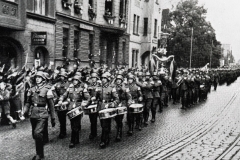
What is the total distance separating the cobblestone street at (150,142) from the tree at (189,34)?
4732 cm

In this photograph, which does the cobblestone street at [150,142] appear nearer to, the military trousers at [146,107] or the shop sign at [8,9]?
the military trousers at [146,107]

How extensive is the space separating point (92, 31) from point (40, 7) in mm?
7128

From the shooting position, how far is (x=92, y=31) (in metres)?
27.8

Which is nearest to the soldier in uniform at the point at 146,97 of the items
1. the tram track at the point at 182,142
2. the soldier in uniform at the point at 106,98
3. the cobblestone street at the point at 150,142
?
the cobblestone street at the point at 150,142

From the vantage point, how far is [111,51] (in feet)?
104

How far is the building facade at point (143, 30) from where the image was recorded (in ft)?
123

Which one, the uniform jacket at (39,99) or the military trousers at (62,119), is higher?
the uniform jacket at (39,99)

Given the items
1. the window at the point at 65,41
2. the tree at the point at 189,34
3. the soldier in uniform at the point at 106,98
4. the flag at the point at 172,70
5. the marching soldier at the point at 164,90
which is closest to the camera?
the soldier in uniform at the point at 106,98

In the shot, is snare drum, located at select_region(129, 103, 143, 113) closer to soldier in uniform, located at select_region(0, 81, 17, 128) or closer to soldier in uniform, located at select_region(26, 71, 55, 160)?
soldier in uniform, located at select_region(26, 71, 55, 160)

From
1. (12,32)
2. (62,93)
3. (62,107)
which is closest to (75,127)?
(62,107)

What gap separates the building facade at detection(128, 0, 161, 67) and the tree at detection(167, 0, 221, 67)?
2089 cm

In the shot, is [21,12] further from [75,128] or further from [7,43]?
[75,128]

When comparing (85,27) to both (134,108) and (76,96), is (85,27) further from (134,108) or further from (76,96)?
(76,96)

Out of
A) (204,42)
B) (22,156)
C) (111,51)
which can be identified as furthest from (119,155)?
(204,42)
